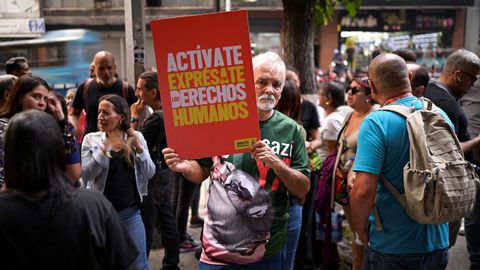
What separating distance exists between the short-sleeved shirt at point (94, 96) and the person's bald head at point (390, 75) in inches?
123

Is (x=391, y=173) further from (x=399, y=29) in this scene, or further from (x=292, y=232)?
(x=399, y=29)

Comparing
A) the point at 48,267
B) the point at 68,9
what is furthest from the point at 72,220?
the point at 68,9

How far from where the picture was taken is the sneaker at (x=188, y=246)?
5559 millimetres

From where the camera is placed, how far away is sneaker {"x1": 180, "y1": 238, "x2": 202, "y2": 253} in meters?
5.56

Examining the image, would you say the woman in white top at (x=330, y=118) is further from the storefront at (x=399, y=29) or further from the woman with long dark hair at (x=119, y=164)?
the storefront at (x=399, y=29)

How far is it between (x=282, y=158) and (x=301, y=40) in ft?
13.6

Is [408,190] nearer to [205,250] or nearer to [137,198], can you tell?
[205,250]

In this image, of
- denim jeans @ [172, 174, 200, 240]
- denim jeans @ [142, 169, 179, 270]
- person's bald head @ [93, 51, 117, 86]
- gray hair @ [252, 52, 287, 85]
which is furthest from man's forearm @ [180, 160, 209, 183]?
person's bald head @ [93, 51, 117, 86]

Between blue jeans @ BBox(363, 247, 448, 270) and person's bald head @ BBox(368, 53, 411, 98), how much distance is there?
0.85 meters

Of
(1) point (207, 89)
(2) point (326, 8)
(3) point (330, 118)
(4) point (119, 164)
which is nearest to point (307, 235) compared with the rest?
(3) point (330, 118)

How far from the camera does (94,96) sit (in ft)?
17.1

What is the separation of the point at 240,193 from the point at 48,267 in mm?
1028

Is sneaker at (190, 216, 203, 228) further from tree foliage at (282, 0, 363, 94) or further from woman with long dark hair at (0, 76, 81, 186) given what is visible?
woman with long dark hair at (0, 76, 81, 186)

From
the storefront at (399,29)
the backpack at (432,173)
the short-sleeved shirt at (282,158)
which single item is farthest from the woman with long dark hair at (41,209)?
the storefront at (399,29)
